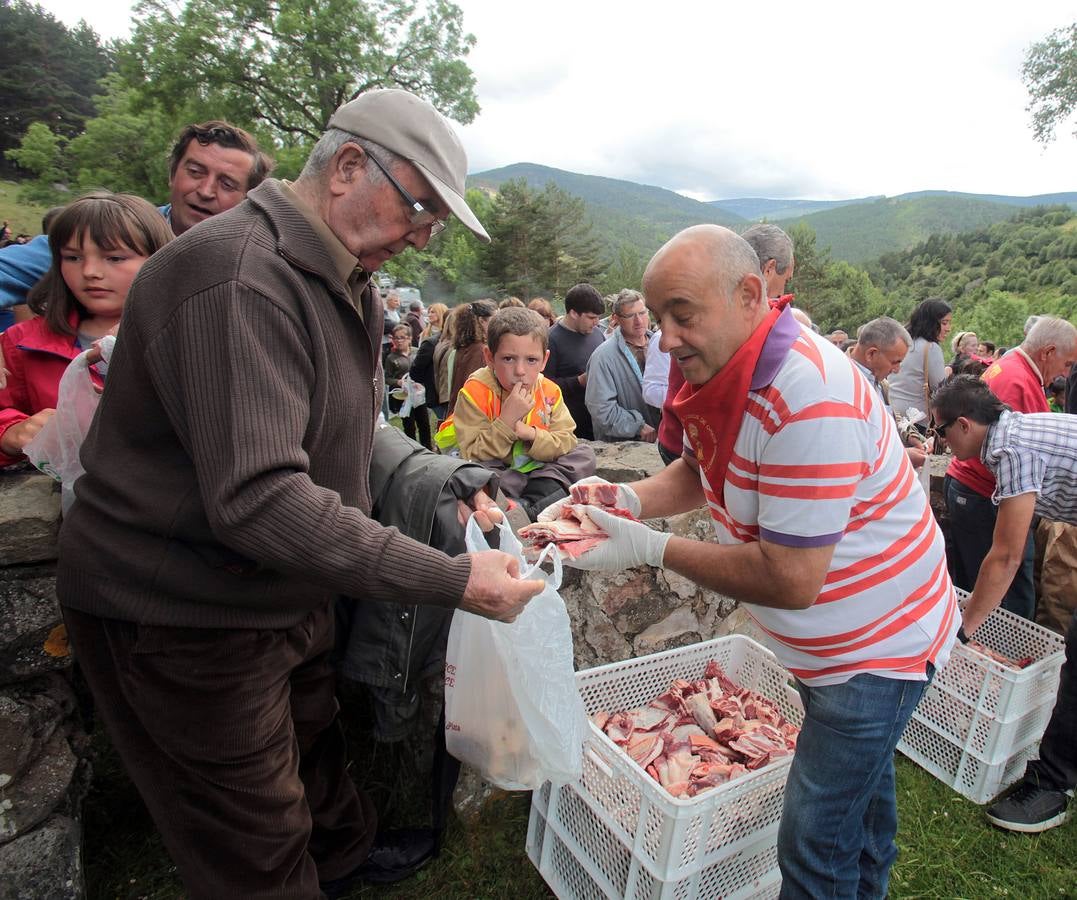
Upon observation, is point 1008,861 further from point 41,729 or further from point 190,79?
point 190,79

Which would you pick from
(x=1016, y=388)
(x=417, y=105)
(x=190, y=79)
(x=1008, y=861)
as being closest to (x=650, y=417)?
(x=1016, y=388)

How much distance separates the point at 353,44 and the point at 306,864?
93.4 ft

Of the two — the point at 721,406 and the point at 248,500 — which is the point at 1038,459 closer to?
the point at 721,406

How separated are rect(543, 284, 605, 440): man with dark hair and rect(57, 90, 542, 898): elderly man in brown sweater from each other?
360 cm

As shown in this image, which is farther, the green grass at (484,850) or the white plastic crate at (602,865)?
the green grass at (484,850)

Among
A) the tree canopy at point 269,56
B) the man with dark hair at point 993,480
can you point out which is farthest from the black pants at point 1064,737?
the tree canopy at point 269,56

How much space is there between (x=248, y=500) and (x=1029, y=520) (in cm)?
296

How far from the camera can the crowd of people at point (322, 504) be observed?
49.8 inches

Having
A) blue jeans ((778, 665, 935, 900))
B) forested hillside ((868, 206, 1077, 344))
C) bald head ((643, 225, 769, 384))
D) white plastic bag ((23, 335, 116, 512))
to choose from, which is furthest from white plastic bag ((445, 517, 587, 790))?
forested hillside ((868, 206, 1077, 344))

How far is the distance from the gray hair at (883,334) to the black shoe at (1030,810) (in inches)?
106

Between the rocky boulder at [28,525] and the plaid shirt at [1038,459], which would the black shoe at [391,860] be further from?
the plaid shirt at [1038,459]

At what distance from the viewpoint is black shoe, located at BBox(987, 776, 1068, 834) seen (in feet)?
8.68

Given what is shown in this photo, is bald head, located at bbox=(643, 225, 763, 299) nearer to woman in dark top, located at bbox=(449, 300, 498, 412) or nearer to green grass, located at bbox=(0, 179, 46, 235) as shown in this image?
woman in dark top, located at bbox=(449, 300, 498, 412)

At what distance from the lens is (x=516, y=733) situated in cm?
195
